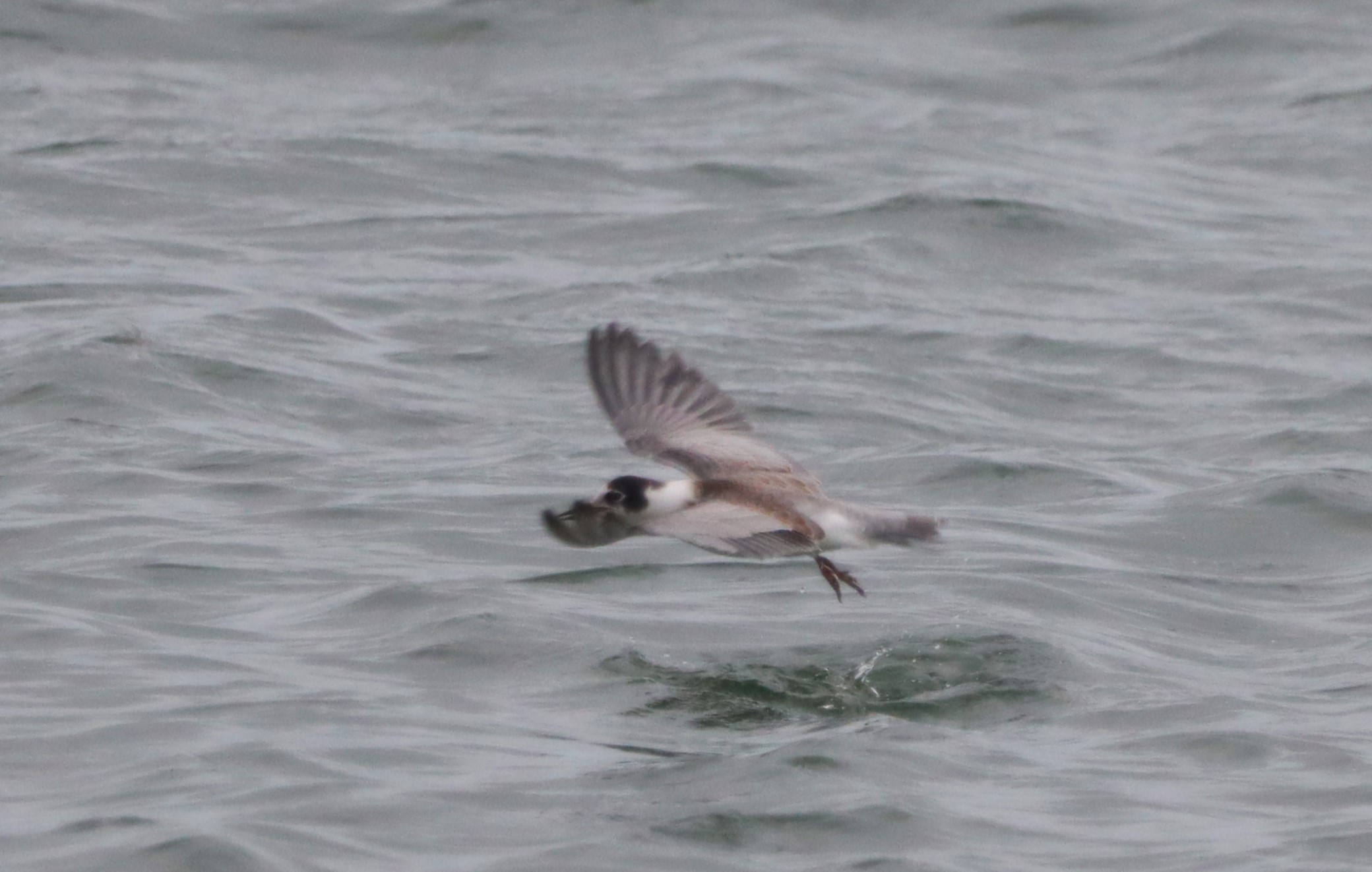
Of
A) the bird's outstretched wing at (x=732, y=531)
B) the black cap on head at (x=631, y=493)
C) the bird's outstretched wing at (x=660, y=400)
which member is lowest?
the bird's outstretched wing at (x=732, y=531)

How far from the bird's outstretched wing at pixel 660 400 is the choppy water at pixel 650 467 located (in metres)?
0.83

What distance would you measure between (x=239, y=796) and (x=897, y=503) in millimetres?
5362

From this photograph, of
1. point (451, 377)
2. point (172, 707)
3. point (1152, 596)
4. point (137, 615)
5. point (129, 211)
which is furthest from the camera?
point (129, 211)

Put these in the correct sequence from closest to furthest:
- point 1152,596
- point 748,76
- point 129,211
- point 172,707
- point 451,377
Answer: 1. point 172,707
2. point 1152,596
3. point 451,377
4. point 129,211
5. point 748,76

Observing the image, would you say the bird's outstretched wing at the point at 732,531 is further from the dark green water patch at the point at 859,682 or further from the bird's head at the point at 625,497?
the dark green water patch at the point at 859,682

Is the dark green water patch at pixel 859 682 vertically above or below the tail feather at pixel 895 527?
below

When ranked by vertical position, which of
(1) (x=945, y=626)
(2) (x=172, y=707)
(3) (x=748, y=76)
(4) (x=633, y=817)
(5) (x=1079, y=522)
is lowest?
(4) (x=633, y=817)

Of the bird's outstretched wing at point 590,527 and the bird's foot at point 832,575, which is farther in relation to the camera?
the bird's foot at point 832,575

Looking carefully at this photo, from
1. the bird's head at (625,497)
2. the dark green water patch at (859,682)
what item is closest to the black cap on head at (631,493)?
the bird's head at (625,497)

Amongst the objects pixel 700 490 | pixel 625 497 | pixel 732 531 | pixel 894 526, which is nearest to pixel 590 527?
→ pixel 625 497

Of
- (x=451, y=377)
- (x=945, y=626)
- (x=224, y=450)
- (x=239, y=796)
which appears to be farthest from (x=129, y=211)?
(x=239, y=796)

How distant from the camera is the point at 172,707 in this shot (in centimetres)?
807

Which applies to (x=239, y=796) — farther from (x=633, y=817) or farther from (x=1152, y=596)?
(x=1152, y=596)

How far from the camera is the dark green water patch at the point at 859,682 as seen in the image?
846 centimetres
